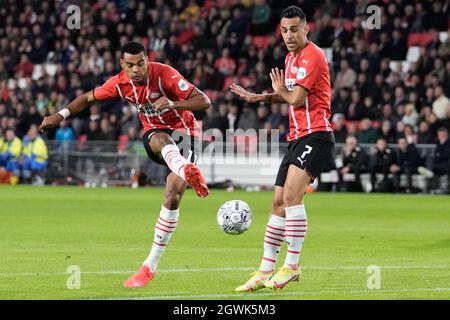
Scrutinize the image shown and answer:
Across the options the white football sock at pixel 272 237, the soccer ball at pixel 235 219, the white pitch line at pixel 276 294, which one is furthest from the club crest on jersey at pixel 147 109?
the white pitch line at pixel 276 294

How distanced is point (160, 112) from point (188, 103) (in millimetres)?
318

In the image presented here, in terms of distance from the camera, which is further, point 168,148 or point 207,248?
point 207,248

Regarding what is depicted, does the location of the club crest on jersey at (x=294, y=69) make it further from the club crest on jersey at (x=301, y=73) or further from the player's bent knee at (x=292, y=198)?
the player's bent knee at (x=292, y=198)

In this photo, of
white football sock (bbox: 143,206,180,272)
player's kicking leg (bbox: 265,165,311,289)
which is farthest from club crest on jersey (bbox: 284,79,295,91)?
white football sock (bbox: 143,206,180,272)

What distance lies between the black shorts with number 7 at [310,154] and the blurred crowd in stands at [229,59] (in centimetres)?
1677

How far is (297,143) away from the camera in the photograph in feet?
32.2

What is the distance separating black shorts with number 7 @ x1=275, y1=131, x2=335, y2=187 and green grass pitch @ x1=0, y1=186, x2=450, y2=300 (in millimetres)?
1085

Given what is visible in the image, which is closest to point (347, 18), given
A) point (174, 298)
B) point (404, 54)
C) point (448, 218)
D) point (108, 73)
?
point (404, 54)

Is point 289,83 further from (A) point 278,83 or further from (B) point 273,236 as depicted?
(B) point 273,236

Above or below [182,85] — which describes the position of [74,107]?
below

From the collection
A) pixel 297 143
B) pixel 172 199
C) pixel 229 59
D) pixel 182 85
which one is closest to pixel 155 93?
pixel 182 85

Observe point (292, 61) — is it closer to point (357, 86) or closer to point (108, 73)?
point (357, 86)

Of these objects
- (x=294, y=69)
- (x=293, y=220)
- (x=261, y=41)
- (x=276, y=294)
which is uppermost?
(x=261, y=41)
